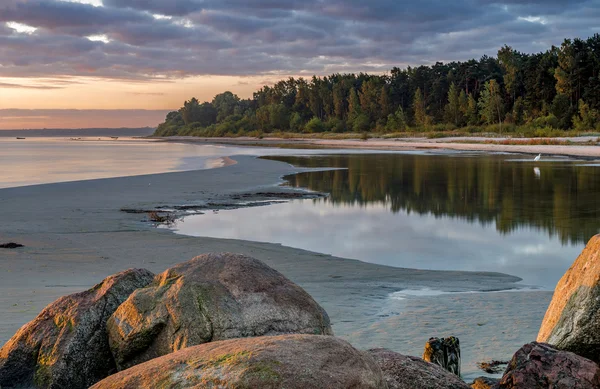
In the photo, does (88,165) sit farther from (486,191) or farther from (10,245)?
(10,245)

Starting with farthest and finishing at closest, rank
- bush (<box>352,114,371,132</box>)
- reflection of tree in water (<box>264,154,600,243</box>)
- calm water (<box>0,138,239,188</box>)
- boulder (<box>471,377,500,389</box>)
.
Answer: bush (<box>352,114,371,132</box>), calm water (<box>0,138,239,188</box>), reflection of tree in water (<box>264,154,600,243</box>), boulder (<box>471,377,500,389</box>)

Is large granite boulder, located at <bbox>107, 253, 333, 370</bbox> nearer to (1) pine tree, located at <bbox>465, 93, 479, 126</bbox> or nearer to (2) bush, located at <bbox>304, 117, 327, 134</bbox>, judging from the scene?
(1) pine tree, located at <bbox>465, 93, 479, 126</bbox>

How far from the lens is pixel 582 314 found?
5.46 meters

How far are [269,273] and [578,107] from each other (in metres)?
90.9

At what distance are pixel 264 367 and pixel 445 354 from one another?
285 centimetres

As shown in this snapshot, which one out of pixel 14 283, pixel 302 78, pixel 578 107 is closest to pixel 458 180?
pixel 14 283

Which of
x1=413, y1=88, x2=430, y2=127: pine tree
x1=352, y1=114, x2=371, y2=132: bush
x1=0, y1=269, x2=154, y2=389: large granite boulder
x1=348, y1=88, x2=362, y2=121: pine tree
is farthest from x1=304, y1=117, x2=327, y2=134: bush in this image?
x1=0, y1=269, x2=154, y2=389: large granite boulder

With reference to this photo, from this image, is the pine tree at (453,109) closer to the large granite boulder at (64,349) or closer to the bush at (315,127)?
the bush at (315,127)

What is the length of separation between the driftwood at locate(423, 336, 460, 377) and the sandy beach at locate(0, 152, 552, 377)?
616 mm

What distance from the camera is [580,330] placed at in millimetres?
5441

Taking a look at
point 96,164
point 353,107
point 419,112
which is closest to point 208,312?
point 96,164

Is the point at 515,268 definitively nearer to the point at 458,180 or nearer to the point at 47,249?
the point at 47,249

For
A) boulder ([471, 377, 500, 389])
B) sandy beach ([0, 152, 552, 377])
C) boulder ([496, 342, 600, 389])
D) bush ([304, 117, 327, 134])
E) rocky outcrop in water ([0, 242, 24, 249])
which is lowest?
sandy beach ([0, 152, 552, 377])

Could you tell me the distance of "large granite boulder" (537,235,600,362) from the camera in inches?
212
